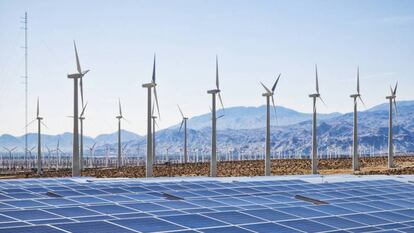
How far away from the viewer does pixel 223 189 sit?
39844 mm

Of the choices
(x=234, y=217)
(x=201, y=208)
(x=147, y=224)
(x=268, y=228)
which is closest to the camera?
(x=147, y=224)

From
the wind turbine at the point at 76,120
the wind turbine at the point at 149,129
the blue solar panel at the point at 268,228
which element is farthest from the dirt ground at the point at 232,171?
the blue solar panel at the point at 268,228

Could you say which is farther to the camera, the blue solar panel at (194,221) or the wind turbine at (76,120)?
the wind turbine at (76,120)

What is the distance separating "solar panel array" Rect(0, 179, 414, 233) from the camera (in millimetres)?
24688

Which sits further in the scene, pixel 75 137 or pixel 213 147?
pixel 213 147

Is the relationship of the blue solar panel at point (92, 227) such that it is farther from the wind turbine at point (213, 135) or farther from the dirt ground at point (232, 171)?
the dirt ground at point (232, 171)

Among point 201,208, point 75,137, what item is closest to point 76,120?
point 75,137

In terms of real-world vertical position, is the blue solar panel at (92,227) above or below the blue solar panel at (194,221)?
above

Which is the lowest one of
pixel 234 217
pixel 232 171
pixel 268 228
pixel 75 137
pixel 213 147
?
pixel 232 171

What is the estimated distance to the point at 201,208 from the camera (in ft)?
96.6

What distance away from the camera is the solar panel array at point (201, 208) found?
24.7m

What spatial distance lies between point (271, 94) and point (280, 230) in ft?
178

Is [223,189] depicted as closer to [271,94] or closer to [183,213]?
[183,213]

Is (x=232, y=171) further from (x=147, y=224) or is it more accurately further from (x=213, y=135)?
(x=147, y=224)
